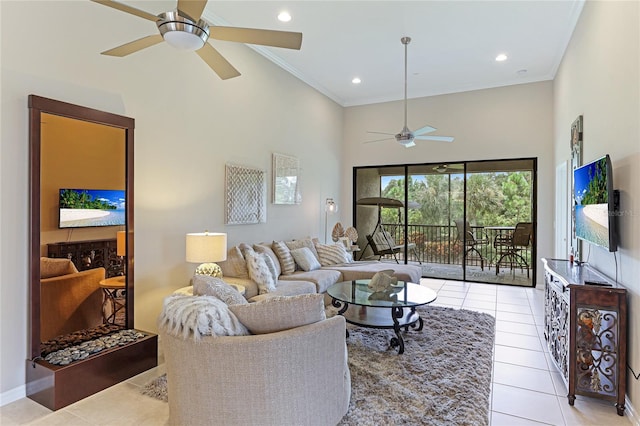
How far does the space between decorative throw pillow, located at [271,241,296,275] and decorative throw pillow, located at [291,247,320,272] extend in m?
0.09

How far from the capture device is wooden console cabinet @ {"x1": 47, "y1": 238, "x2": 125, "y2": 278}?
283 centimetres

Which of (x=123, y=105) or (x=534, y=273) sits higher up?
(x=123, y=105)

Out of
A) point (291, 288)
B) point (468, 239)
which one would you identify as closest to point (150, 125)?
point (291, 288)

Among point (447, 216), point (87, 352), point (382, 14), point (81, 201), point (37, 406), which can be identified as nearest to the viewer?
point (37, 406)

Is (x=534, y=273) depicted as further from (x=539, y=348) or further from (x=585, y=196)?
(x=585, y=196)

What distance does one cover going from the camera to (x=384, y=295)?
366 centimetres

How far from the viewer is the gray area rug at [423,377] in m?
2.30

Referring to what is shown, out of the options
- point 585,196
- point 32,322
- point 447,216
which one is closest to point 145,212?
point 32,322

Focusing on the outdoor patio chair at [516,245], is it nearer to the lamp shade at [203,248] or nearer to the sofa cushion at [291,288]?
the sofa cushion at [291,288]

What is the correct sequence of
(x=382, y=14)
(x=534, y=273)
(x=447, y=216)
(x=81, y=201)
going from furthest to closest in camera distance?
(x=447, y=216)
(x=534, y=273)
(x=382, y=14)
(x=81, y=201)

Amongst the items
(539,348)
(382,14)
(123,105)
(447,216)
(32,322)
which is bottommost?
(539,348)

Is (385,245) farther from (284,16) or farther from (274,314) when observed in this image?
(274,314)

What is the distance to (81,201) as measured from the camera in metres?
2.95

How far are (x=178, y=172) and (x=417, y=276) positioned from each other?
11.7 ft
